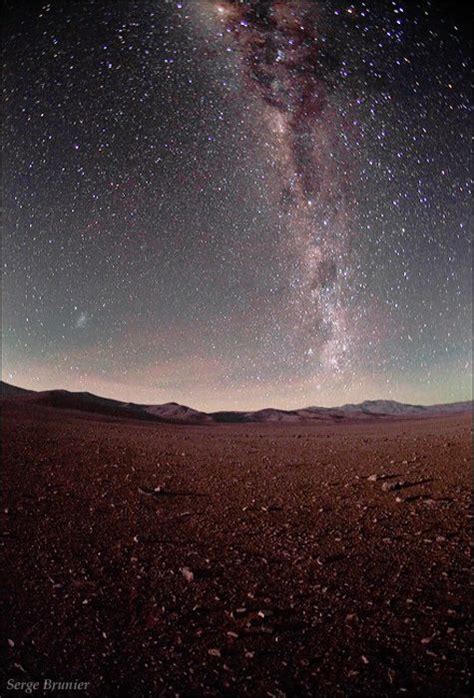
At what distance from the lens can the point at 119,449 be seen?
12633 millimetres

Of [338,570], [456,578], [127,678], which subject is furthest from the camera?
[338,570]

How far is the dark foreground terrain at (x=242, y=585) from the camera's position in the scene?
9.15 ft

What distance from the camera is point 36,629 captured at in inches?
133

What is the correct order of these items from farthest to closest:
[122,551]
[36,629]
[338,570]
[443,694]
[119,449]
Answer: [119,449], [122,551], [338,570], [36,629], [443,694]

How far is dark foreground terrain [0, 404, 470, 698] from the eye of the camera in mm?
2789

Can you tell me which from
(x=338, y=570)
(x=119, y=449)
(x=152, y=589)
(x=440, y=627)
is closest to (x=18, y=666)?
(x=152, y=589)

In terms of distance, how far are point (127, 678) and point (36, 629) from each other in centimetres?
114

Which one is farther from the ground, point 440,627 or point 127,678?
point 440,627

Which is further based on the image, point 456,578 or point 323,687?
point 456,578

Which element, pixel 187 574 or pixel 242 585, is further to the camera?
pixel 187 574

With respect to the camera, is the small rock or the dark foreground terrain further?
the small rock

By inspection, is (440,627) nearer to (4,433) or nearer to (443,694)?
(443,694)

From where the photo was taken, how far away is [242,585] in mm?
3941

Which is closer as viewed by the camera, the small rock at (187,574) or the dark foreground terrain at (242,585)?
the dark foreground terrain at (242,585)
